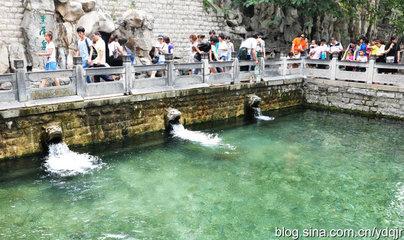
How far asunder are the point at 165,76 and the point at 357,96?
25.0ft

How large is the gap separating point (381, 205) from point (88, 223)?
5393mm

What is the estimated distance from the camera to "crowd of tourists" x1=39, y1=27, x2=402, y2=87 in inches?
406

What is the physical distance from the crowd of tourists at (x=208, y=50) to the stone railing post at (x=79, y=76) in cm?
56

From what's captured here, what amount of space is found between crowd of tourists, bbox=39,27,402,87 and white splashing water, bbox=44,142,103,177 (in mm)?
1864

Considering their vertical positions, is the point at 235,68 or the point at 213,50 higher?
the point at 213,50

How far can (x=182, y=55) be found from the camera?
2016 cm

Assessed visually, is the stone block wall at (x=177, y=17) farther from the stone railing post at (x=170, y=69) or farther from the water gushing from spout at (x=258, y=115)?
the water gushing from spout at (x=258, y=115)

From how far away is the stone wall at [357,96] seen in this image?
13.3 metres

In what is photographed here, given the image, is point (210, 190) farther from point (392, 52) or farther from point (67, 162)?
point (392, 52)

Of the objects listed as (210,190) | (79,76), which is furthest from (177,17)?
(210,190)

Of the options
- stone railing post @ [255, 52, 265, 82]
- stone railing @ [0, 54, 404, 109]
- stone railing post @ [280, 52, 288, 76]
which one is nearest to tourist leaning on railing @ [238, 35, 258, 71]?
stone railing post @ [255, 52, 265, 82]

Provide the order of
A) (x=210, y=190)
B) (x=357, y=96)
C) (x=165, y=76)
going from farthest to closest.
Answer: (x=357, y=96) < (x=165, y=76) < (x=210, y=190)

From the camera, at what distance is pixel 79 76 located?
9281 millimetres

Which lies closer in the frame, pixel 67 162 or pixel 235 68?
pixel 67 162
